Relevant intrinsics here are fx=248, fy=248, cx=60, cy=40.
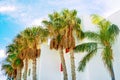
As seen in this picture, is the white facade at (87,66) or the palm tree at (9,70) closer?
the white facade at (87,66)

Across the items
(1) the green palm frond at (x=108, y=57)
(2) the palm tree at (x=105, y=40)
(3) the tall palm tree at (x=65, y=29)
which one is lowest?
(1) the green palm frond at (x=108, y=57)

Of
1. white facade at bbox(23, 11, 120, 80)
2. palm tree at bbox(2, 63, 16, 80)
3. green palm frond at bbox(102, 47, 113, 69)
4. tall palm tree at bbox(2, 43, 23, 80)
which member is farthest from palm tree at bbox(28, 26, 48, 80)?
palm tree at bbox(2, 63, 16, 80)

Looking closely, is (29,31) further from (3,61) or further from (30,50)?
(3,61)

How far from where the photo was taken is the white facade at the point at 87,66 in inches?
1153

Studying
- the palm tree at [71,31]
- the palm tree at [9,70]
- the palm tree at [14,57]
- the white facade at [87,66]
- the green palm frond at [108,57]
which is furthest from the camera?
the palm tree at [9,70]

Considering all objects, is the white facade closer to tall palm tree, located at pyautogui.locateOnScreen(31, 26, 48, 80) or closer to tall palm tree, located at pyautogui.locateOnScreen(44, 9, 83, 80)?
tall palm tree, located at pyautogui.locateOnScreen(31, 26, 48, 80)

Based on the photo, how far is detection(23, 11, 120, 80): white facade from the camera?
2928 centimetres

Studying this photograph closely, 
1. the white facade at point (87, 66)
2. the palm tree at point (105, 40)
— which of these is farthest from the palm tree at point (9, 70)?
the palm tree at point (105, 40)

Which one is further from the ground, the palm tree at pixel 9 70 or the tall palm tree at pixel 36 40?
the tall palm tree at pixel 36 40

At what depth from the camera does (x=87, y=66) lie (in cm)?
2945

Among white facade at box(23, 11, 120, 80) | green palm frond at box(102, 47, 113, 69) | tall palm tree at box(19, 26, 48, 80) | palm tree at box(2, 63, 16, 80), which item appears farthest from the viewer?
palm tree at box(2, 63, 16, 80)

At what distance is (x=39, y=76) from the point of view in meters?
34.4

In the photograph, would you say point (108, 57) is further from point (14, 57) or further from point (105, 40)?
point (14, 57)

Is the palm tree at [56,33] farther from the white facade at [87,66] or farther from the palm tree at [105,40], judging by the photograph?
the white facade at [87,66]
